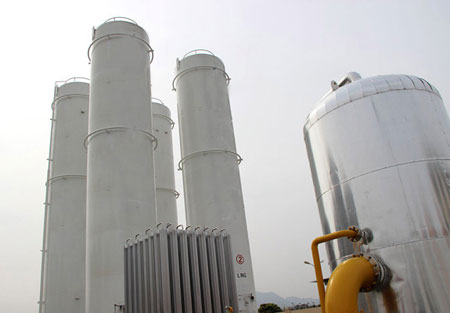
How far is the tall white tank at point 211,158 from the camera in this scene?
1518 cm

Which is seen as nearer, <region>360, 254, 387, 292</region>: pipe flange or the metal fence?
<region>360, 254, 387, 292</region>: pipe flange

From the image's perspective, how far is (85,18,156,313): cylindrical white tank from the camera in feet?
39.2

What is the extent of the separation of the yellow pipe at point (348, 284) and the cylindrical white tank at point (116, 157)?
7711 millimetres

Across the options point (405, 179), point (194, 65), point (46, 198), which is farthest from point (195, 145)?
point (405, 179)

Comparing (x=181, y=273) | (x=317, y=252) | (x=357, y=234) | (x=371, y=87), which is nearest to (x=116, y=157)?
(x=181, y=273)

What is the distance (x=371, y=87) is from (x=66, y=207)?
1474 centimetres

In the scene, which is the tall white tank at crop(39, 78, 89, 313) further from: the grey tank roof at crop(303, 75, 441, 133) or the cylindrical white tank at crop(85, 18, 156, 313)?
the grey tank roof at crop(303, 75, 441, 133)

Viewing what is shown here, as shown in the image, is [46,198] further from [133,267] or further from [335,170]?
[335,170]

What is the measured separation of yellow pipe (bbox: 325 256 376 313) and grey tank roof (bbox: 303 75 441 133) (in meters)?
2.78

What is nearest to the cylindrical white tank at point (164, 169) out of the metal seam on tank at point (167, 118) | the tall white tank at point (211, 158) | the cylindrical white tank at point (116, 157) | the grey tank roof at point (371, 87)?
the metal seam on tank at point (167, 118)

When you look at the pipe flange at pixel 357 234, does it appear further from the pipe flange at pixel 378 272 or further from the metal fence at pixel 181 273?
the metal fence at pixel 181 273

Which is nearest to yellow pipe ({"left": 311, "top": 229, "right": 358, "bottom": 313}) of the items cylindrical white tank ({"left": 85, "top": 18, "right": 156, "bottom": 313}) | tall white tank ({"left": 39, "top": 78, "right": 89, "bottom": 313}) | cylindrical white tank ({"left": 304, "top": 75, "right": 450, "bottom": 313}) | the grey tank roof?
cylindrical white tank ({"left": 304, "top": 75, "right": 450, "bottom": 313})

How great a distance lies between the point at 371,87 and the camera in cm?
696

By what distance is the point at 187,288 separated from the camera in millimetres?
7145
